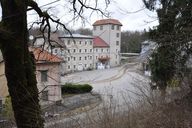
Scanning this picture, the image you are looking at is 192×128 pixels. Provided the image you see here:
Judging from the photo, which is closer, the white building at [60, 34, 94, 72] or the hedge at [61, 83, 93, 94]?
the hedge at [61, 83, 93, 94]

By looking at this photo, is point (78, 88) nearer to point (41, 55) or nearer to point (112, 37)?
point (41, 55)

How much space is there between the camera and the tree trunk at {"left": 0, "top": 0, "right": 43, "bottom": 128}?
434 centimetres

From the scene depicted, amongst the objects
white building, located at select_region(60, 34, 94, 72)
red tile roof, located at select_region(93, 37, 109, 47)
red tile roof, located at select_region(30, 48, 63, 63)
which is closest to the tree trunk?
red tile roof, located at select_region(30, 48, 63, 63)

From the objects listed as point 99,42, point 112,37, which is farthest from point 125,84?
point 112,37

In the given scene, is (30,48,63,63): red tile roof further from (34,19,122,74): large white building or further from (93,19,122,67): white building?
(93,19,122,67): white building

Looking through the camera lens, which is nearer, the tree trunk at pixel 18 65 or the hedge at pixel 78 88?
the tree trunk at pixel 18 65

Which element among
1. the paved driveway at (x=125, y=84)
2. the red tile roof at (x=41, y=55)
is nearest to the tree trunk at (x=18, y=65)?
the red tile roof at (x=41, y=55)

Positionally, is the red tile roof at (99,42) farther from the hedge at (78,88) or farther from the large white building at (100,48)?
→ the hedge at (78,88)

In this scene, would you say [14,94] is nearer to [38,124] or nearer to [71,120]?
[38,124]

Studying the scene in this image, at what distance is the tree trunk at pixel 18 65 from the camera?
4.34 m

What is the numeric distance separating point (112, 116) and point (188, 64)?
3.78 meters

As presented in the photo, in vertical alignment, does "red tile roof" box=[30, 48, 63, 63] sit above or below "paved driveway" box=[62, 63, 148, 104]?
above

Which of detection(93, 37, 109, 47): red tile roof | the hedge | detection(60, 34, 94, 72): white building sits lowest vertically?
the hedge

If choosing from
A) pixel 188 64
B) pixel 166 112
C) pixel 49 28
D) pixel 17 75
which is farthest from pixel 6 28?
pixel 188 64
